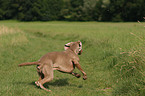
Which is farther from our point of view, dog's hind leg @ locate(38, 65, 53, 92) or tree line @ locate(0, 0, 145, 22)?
tree line @ locate(0, 0, 145, 22)

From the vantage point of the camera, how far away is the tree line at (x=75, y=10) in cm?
4300

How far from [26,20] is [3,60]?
53.2m

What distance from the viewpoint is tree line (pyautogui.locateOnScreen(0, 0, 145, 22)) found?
141ft

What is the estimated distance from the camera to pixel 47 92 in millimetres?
5094

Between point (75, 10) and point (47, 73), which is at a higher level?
point (47, 73)

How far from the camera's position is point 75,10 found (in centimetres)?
6075

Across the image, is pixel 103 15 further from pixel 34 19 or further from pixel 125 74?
pixel 125 74

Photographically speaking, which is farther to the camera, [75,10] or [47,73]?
[75,10]

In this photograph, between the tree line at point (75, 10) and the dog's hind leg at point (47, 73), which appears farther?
the tree line at point (75, 10)

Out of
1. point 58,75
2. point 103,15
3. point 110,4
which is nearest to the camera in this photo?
point 58,75

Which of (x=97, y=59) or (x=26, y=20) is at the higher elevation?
(x=97, y=59)

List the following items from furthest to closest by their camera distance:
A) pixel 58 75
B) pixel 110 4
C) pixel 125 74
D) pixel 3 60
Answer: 1. pixel 110 4
2. pixel 3 60
3. pixel 58 75
4. pixel 125 74

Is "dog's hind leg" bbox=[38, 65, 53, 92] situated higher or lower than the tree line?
higher

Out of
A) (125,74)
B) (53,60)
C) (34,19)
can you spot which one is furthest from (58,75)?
(34,19)
